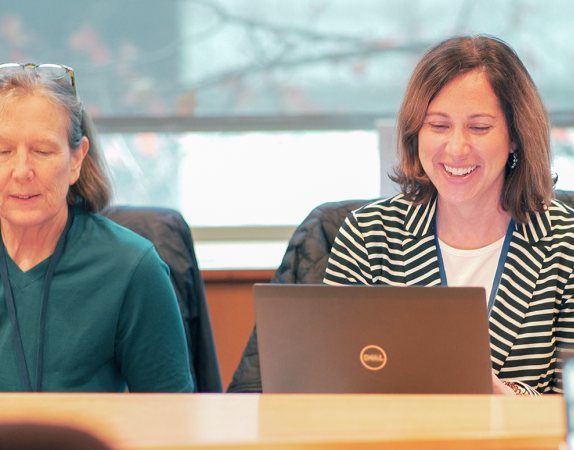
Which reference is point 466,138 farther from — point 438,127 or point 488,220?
point 488,220

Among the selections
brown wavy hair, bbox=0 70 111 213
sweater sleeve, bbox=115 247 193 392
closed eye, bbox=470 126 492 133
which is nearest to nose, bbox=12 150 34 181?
brown wavy hair, bbox=0 70 111 213

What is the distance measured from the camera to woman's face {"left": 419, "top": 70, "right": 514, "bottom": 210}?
1.54m

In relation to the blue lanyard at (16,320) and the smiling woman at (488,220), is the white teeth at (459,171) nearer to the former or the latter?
the smiling woman at (488,220)

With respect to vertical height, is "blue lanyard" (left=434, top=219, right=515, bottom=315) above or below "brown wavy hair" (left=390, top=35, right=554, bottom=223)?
below

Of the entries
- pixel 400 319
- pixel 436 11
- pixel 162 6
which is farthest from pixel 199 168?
pixel 400 319

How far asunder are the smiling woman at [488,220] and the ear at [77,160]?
0.60m

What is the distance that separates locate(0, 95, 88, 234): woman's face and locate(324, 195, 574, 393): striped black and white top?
631 mm

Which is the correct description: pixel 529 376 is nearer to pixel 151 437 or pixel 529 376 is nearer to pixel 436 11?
pixel 151 437

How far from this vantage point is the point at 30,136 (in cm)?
153

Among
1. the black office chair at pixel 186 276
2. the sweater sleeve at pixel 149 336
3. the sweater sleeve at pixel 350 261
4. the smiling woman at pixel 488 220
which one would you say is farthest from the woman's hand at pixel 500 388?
the black office chair at pixel 186 276

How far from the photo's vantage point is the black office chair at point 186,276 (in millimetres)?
1872

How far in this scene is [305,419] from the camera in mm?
823

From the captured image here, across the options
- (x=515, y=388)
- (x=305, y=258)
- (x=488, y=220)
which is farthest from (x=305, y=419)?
(x=305, y=258)

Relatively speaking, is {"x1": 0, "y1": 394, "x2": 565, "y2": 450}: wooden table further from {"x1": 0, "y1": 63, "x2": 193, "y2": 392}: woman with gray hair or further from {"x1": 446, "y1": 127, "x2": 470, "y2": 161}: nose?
{"x1": 446, "y1": 127, "x2": 470, "y2": 161}: nose
